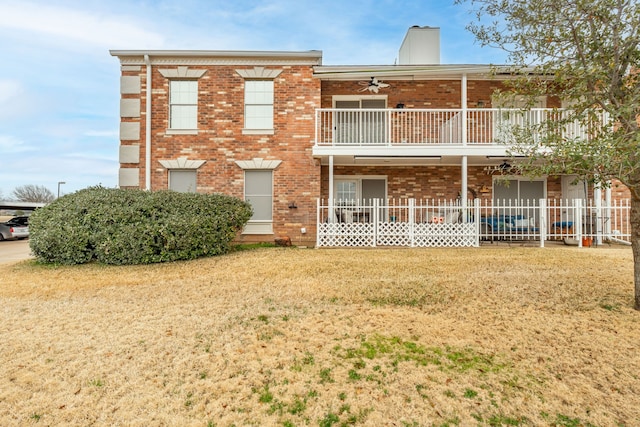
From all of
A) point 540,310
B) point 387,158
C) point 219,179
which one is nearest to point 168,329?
point 540,310

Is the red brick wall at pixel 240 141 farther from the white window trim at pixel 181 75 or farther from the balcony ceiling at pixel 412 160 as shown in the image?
the balcony ceiling at pixel 412 160

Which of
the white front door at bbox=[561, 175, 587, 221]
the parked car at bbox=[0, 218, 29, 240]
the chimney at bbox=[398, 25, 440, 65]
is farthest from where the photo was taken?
the parked car at bbox=[0, 218, 29, 240]

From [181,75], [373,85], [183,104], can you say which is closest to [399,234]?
[373,85]

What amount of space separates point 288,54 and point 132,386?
11.4 meters

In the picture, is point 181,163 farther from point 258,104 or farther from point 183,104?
point 258,104

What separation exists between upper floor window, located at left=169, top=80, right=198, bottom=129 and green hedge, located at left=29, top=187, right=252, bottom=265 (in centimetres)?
431

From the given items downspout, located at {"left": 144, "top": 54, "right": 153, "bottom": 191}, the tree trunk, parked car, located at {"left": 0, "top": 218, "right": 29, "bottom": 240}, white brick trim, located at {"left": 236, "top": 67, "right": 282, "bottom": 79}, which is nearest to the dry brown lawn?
the tree trunk

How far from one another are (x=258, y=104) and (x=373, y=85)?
4181 millimetres

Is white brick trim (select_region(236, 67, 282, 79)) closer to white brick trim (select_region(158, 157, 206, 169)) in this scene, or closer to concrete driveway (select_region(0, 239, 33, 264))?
white brick trim (select_region(158, 157, 206, 169))

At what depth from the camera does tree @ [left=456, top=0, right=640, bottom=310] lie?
4.18 meters

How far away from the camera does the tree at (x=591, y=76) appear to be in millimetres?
4176

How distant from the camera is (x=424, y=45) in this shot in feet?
49.5

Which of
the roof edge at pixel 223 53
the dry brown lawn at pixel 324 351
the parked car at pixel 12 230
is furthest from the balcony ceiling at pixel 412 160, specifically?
the parked car at pixel 12 230

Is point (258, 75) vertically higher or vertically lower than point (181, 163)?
higher
